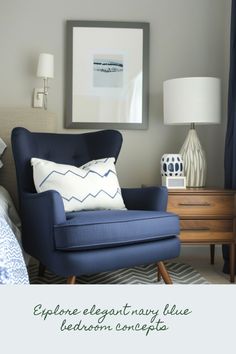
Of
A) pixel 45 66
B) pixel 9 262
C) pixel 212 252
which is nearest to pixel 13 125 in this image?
pixel 45 66

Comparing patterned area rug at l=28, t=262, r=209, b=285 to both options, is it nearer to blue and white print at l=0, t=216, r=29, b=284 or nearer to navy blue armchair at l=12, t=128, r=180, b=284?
navy blue armchair at l=12, t=128, r=180, b=284

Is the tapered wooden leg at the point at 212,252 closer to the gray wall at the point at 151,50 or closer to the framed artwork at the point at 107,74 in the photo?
the gray wall at the point at 151,50

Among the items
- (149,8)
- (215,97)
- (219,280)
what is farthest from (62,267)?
(149,8)

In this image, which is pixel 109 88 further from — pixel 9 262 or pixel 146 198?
pixel 9 262

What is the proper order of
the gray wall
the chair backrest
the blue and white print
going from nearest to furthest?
the blue and white print, the chair backrest, the gray wall

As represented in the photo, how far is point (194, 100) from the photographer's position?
2.61 metres

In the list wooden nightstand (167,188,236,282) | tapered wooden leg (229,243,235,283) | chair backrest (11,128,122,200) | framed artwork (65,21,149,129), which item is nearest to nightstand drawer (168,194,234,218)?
wooden nightstand (167,188,236,282)

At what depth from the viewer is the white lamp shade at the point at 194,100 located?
2.61 m

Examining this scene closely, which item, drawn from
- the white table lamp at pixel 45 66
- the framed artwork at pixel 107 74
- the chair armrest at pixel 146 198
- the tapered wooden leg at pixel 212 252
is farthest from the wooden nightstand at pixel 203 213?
the white table lamp at pixel 45 66

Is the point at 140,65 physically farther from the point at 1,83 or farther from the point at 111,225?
the point at 111,225

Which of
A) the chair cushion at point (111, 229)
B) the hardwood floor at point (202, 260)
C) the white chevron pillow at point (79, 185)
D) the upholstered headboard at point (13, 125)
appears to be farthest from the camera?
the upholstered headboard at point (13, 125)

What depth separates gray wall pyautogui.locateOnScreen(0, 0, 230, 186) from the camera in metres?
2.98
